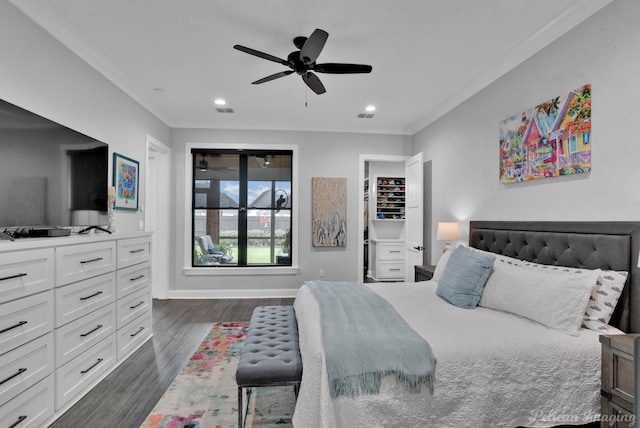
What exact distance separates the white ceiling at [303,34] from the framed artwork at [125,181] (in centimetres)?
81

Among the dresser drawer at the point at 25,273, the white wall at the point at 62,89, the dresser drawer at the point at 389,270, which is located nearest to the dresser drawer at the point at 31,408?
the dresser drawer at the point at 25,273

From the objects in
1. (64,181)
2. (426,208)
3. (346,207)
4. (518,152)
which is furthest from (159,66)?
(426,208)

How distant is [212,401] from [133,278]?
4.60 feet

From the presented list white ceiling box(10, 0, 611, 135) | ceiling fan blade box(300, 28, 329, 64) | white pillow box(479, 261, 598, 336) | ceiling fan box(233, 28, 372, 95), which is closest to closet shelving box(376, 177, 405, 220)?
white ceiling box(10, 0, 611, 135)

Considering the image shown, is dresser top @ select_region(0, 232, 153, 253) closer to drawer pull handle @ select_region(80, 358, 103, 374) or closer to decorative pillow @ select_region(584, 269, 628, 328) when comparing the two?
drawer pull handle @ select_region(80, 358, 103, 374)

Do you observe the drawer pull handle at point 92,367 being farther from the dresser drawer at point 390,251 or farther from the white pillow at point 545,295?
the dresser drawer at point 390,251

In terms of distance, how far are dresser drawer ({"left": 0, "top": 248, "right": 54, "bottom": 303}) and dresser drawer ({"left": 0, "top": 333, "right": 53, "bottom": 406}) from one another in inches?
11.4

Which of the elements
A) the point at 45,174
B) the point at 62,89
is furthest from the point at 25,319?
the point at 62,89

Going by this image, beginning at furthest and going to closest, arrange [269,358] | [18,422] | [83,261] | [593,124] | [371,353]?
1. [83,261]
2. [593,124]
3. [269,358]
4. [18,422]
5. [371,353]

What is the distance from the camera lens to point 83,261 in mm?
2188

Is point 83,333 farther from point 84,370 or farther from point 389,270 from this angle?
point 389,270

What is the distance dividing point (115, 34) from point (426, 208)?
3988 millimetres

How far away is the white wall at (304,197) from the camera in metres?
4.78

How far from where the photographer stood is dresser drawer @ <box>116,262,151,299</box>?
2672 millimetres
